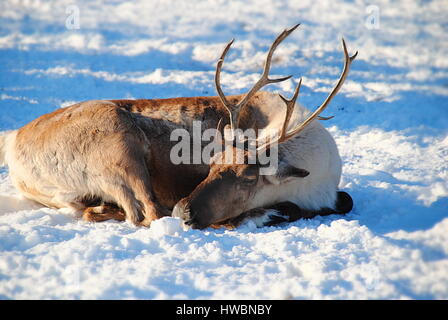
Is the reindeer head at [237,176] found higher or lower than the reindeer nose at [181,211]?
higher

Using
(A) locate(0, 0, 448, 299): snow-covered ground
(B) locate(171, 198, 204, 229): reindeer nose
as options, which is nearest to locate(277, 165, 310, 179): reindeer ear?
(A) locate(0, 0, 448, 299): snow-covered ground

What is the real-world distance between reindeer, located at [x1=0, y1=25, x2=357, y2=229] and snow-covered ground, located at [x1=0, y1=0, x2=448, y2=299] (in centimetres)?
23

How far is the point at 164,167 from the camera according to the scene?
16.5 feet

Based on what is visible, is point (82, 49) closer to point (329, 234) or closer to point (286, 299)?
point (329, 234)

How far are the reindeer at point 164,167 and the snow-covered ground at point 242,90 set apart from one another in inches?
9.2

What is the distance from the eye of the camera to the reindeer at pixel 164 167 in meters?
4.50

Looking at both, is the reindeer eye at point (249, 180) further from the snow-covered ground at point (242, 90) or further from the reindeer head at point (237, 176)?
the snow-covered ground at point (242, 90)

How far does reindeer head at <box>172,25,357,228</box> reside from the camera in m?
4.24

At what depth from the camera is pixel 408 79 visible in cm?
1007

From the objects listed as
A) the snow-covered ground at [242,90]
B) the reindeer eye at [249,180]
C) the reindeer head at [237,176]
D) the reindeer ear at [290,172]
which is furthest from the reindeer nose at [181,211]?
the reindeer ear at [290,172]

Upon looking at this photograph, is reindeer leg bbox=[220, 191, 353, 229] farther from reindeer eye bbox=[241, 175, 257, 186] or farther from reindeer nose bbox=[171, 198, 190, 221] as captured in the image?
reindeer nose bbox=[171, 198, 190, 221]

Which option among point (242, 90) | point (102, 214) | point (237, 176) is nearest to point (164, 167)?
point (102, 214)

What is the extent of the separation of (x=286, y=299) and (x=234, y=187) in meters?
1.65

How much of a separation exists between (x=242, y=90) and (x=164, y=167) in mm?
4771
